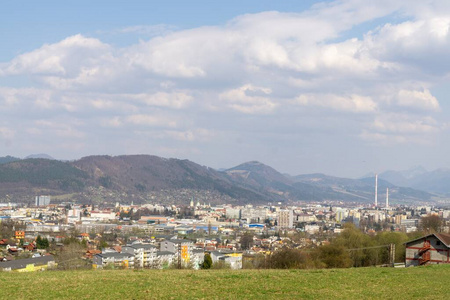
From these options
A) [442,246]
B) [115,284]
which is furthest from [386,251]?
[115,284]

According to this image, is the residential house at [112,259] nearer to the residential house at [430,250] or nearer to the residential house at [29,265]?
the residential house at [29,265]

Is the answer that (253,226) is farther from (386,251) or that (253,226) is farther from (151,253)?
(386,251)

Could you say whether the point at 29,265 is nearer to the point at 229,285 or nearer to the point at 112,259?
the point at 112,259

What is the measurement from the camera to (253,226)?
12362cm

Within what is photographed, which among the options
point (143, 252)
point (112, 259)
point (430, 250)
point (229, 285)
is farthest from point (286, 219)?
point (229, 285)

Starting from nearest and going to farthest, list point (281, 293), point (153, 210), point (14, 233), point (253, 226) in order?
1. point (281, 293)
2. point (14, 233)
3. point (253, 226)
4. point (153, 210)

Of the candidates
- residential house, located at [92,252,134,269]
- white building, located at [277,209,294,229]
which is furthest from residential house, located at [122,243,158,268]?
white building, located at [277,209,294,229]

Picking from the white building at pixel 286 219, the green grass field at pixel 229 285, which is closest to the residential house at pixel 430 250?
the green grass field at pixel 229 285

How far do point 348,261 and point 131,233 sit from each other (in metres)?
64.6

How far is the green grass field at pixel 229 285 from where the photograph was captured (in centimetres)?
1106

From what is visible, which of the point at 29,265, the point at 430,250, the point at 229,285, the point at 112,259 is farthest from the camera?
the point at 112,259

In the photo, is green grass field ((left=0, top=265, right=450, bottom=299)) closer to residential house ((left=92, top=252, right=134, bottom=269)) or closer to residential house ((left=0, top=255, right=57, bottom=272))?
residential house ((left=0, top=255, right=57, bottom=272))

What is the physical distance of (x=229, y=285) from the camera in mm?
12211

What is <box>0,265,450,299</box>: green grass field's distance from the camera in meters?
11.1
